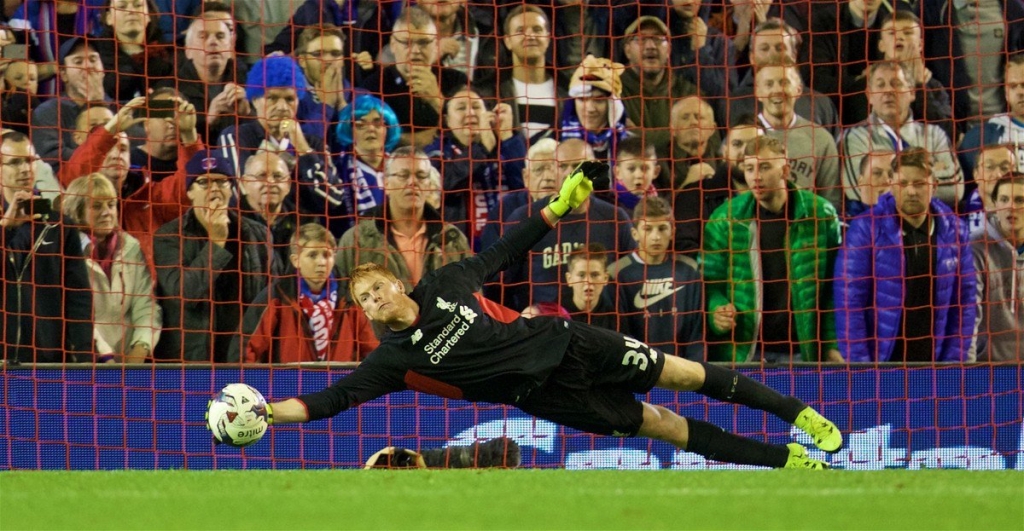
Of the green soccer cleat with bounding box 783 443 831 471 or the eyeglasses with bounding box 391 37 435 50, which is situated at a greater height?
the eyeglasses with bounding box 391 37 435 50

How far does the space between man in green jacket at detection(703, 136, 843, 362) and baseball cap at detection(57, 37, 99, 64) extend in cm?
373

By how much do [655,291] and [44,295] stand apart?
3295 mm

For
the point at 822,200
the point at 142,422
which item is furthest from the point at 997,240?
the point at 142,422

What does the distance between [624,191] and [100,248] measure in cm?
296

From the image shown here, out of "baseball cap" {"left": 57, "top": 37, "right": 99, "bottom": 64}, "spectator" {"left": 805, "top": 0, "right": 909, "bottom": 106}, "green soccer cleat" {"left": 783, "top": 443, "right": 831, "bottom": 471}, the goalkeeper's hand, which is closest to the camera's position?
the goalkeeper's hand

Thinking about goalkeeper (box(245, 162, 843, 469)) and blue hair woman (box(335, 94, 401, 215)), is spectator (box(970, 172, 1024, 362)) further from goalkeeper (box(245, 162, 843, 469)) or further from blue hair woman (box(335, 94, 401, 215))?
blue hair woman (box(335, 94, 401, 215))

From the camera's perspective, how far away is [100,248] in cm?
793

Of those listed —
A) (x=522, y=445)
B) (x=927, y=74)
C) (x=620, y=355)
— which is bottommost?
(x=522, y=445)

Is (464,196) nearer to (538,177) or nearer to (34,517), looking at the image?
(538,177)

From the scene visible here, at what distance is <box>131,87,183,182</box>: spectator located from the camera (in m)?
8.14

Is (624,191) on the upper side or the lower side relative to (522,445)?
upper

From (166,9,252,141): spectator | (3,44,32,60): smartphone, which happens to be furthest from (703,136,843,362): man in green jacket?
(3,44,32,60): smartphone

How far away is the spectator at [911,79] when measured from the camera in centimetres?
866

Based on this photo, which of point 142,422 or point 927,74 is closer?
point 142,422
